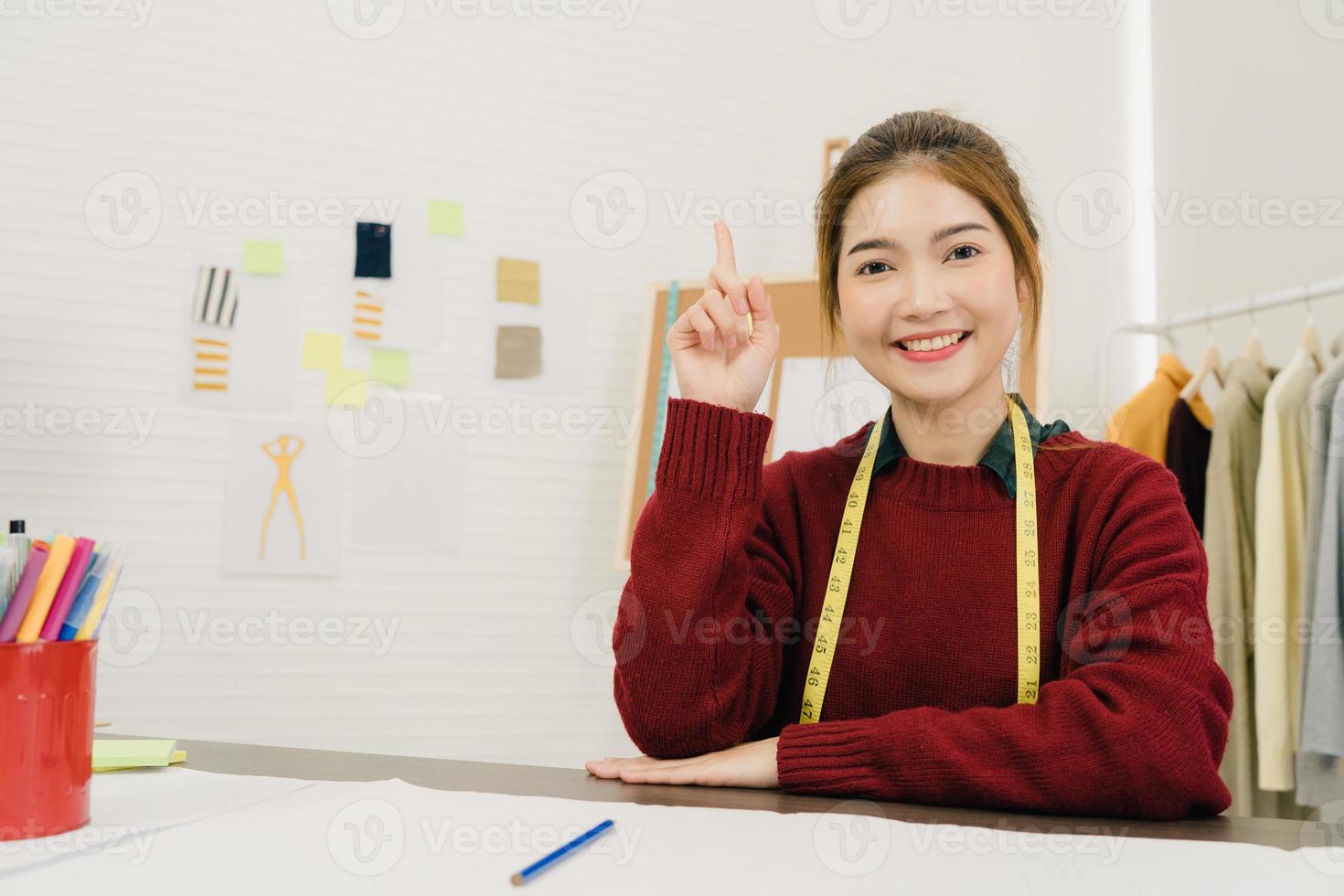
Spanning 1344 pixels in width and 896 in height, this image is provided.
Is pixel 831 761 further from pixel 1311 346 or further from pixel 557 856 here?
pixel 1311 346

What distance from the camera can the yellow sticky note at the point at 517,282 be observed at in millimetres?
2391

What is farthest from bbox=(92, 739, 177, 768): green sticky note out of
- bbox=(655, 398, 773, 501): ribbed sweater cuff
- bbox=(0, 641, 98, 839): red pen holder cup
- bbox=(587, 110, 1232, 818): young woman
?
bbox=(655, 398, 773, 501): ribbed sweater cuff

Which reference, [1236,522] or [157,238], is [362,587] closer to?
[157,238]

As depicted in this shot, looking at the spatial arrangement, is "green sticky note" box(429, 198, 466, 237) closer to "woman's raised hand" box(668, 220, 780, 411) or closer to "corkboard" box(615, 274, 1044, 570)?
"corkboard" box(615, 274, 1044, 570)

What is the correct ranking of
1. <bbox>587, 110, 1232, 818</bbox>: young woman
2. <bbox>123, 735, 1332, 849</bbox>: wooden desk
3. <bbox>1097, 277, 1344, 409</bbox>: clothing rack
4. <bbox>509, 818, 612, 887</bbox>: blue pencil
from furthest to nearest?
<bbox>1097, 277, 1344, 409</bbox>: clothing rack < <bbox>587, 110, 1232, 818</bbox>: young woman < <bbox>123, 735, 1332, 849</bbox>: wooden desk < <bbox>509, 818, 612, 887</bbox>: blue pencil

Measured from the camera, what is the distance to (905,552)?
1124 millimetres

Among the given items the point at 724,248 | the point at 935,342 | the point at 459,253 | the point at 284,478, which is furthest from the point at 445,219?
the point at 935,342

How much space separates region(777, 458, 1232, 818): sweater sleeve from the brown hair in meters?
0.38

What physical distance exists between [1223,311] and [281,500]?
205 cm

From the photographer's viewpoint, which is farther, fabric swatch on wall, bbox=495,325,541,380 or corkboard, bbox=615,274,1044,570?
fabric swatch on wall, bbox=495,325,541,380

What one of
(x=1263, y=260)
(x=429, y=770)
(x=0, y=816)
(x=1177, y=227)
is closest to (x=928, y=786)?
(x=429, y=770)

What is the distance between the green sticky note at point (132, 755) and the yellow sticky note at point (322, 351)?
1.39 m

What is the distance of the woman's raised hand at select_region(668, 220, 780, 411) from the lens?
1073mm

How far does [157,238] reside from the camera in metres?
2.21
